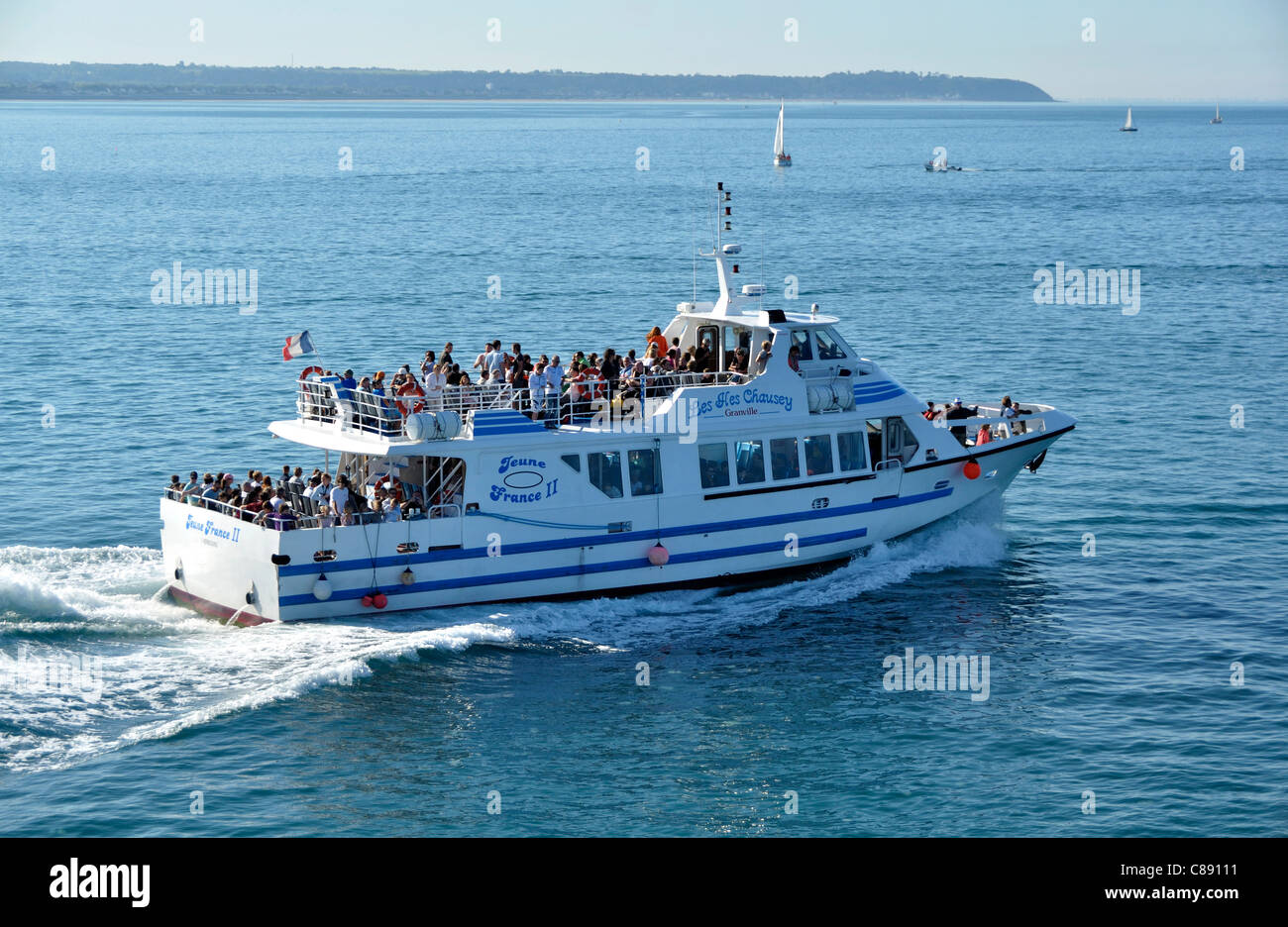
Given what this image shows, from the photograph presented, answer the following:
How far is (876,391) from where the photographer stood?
105ft

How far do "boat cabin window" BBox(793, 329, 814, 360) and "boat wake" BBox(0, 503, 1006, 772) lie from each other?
15.6 feet

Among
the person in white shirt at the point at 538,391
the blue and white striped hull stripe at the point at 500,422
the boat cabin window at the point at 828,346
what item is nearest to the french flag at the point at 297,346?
the blue and white striped hull stripe at the point at 500,422

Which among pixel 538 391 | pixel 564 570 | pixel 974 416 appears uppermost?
pixel 538 391

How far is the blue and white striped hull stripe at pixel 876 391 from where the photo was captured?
1249 inches

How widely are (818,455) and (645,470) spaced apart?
13.4ft

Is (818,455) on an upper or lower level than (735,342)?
lower

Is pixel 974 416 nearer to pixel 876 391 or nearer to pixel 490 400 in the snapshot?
pixel 876 391

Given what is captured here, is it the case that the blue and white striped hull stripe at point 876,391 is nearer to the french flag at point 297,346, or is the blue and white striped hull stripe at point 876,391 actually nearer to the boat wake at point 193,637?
the boat wake at point 193,637

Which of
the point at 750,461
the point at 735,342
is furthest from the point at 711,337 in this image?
the point at 750,461

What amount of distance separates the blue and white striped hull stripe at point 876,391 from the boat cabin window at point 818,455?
1.29 metres

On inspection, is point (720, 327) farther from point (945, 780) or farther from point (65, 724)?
point (65, 724)

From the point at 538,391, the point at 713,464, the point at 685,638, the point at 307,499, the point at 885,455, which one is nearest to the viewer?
the point at 685,638

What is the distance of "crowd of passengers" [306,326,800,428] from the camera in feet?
94.1

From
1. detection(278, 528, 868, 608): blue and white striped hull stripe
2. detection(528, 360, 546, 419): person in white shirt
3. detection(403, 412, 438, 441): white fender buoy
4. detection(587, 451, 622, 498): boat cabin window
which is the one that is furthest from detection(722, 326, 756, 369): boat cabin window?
detection(403, 412, 438, 441): white fender buoy
